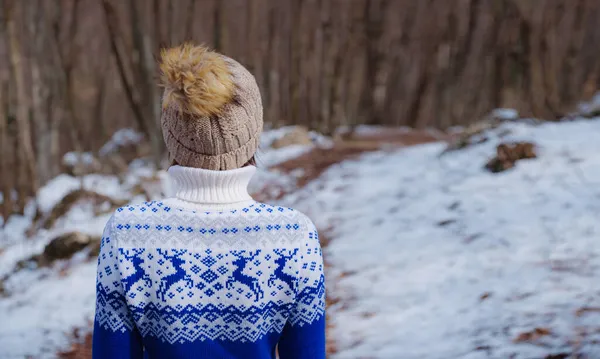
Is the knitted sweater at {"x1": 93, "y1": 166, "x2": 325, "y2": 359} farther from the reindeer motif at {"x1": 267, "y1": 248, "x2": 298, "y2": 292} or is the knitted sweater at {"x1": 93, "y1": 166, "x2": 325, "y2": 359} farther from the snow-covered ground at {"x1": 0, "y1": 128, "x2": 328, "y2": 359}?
the snow-covered ground at {"x1": 0, "y1": 128, "x2": 328, "y2": 359}

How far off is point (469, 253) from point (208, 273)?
3921 millimetres

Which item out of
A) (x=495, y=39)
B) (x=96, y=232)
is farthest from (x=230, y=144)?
(x=495, y=39)

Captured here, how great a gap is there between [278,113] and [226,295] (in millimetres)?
20957

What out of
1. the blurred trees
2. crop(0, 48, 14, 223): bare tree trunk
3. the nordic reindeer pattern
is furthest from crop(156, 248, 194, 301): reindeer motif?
the blurred trees

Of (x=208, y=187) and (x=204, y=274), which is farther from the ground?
(x=208, y=187)

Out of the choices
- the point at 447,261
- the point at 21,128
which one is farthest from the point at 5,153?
the point at 447,261

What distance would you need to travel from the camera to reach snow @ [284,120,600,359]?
4.27 meters

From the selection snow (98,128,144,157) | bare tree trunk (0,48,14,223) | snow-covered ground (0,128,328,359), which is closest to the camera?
snow-covered ground (0,128,328,359)

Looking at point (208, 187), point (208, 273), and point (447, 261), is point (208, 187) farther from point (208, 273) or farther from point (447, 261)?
point (447, 261)

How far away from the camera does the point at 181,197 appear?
77.0 inches

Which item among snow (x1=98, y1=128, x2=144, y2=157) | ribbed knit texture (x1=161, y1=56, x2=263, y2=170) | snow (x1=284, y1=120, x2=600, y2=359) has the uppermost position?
ribbed knit texture (x1=161, y1=56, x2=263, y2=170)

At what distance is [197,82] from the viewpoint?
1822 millimetres

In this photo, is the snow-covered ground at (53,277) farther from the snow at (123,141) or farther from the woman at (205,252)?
the snow at (123,141)

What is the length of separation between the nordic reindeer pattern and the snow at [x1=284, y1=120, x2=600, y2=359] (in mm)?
2425
